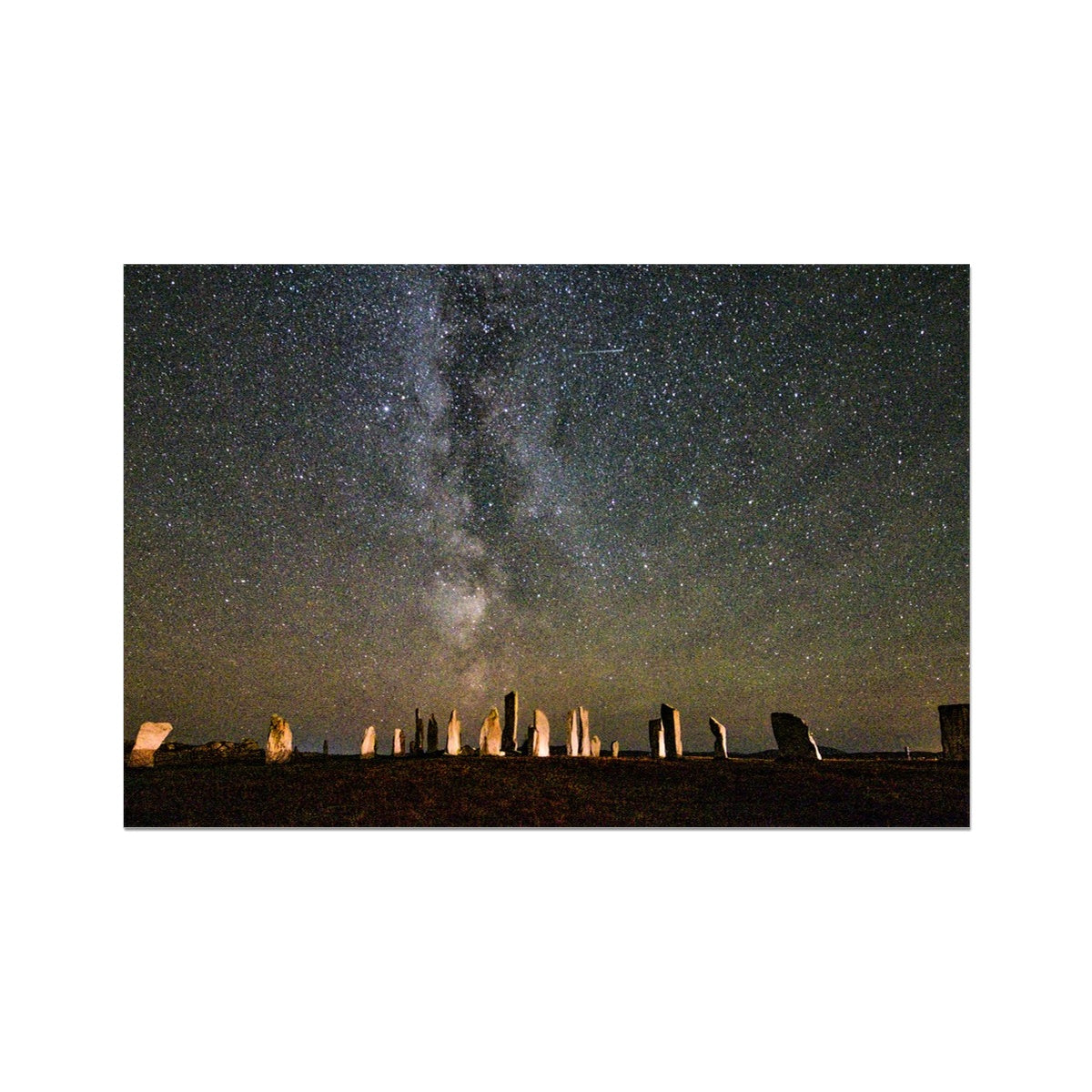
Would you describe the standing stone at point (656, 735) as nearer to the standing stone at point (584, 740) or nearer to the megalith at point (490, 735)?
the standing stone at point (584, 740)

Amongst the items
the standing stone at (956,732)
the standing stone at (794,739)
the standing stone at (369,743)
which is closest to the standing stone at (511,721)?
the standing stone at (369,743)

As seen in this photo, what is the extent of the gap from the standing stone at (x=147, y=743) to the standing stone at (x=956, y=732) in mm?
3173

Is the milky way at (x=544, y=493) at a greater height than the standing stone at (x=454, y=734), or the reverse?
the milky way at (x=544, y=493)

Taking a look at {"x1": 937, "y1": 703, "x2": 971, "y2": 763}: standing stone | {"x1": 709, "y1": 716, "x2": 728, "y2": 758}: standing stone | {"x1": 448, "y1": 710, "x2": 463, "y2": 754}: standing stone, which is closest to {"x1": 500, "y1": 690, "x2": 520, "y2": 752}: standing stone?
{"x1": 448, "y1": 710, "x2": 463, "y2": 754}: standing stone

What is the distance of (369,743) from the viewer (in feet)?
9.91

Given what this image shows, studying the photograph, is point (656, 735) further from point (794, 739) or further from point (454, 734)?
point (454, 734)

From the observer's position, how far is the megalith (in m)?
3.00

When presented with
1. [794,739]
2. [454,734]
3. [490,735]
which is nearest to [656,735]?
[794,739]

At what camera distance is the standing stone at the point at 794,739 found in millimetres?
2977

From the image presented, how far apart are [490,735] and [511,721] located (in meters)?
0.10
